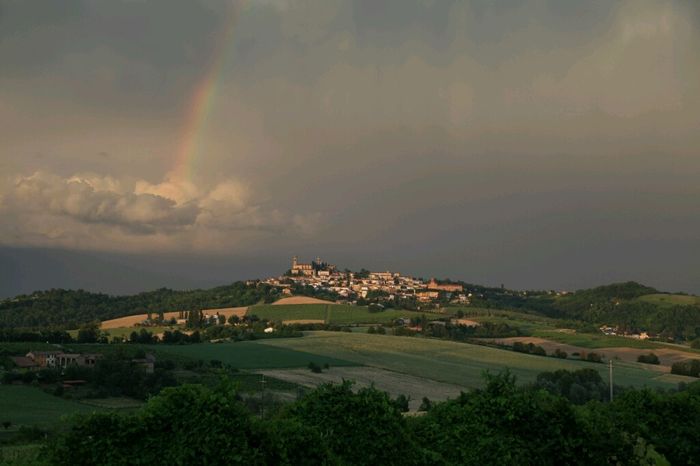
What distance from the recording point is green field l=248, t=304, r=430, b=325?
101312mm

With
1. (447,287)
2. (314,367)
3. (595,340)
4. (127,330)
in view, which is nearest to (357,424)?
(314,367)

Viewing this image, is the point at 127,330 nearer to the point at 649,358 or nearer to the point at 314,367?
the point at 314,367

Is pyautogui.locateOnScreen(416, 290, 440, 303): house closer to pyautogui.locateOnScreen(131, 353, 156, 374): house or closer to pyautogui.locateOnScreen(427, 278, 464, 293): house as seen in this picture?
pyautogui.locateOnScreen(427, 278, 464, 293): house

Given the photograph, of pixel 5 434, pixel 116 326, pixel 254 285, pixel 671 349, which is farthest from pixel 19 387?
pixel 254 285

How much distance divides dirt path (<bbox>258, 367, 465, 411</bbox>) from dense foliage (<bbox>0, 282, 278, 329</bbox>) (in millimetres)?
42581

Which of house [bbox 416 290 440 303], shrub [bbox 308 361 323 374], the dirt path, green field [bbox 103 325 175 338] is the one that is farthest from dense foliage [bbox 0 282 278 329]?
the dirt path

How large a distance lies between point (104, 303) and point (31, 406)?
287ft

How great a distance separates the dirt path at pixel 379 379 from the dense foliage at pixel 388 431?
3567cm

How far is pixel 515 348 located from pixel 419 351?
13.1 meters

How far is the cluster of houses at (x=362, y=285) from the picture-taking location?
148375 millimetres

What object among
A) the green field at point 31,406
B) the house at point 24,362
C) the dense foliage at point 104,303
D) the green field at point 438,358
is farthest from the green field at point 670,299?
the green field at point 31,406

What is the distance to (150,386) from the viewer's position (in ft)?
145

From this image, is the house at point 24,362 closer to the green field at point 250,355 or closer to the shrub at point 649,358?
the green field at point 250,355

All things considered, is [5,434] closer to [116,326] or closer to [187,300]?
[116,326]
